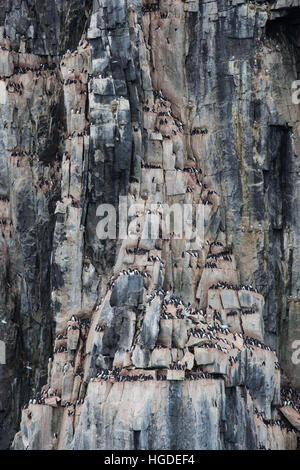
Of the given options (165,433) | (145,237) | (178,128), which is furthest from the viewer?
(178,128)

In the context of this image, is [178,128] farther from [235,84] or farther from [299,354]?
[299,354]

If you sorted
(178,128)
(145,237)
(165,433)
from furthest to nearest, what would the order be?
(178,128) < (145,237) < (165,433)

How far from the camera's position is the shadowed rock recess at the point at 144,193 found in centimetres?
7050

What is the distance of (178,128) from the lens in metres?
78.1

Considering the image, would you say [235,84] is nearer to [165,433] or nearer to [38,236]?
[38,236]

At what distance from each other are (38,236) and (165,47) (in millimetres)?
17171

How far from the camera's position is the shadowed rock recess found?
7050cm

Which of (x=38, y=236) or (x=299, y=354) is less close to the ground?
(x=38, y=236)

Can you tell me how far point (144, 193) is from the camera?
75.3 m

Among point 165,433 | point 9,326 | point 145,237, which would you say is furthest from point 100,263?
point 165,433

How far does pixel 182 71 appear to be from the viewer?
80062 mm
